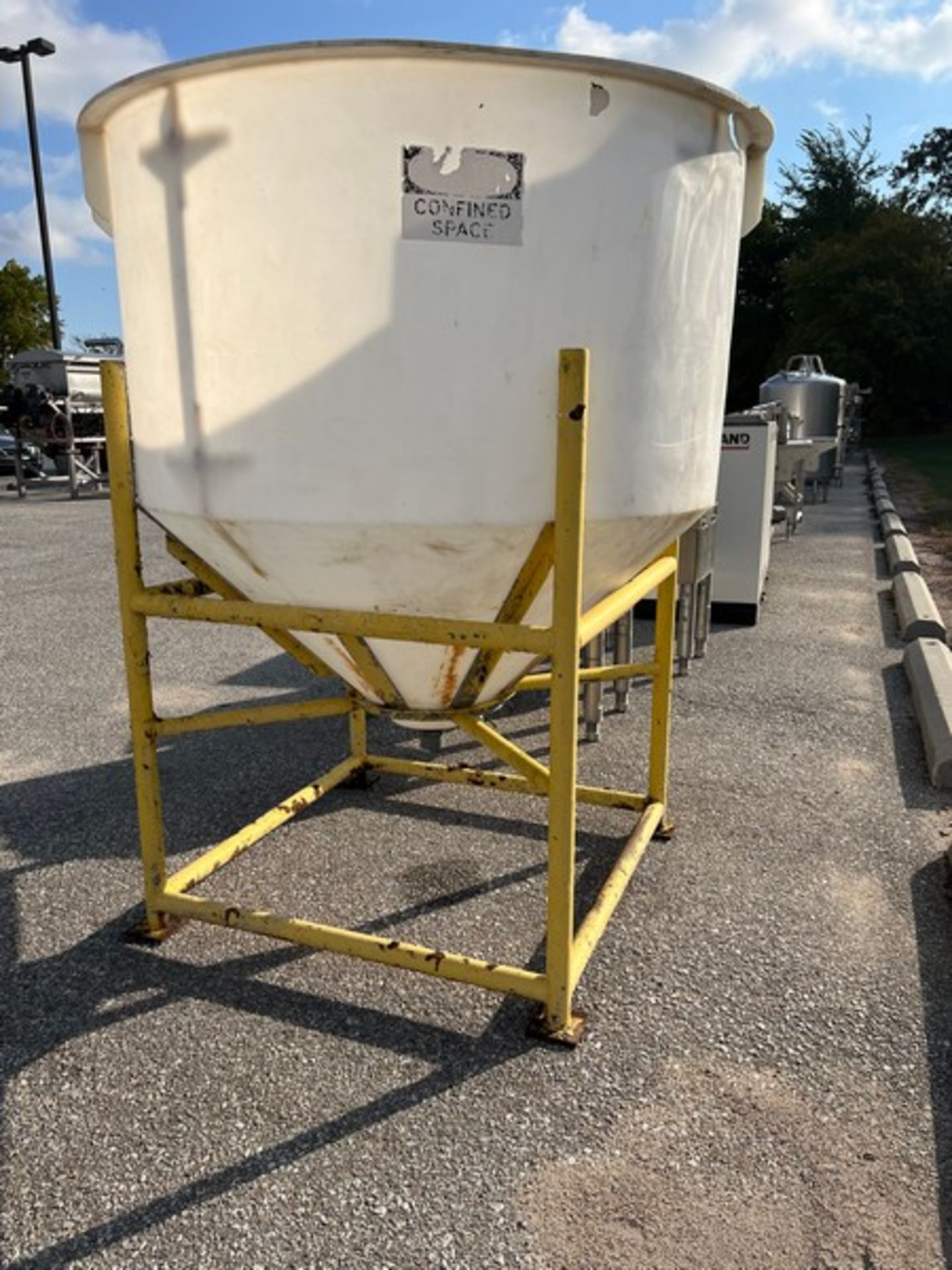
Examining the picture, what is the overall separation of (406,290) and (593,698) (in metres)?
2.66

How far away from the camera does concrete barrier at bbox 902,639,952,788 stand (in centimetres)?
385

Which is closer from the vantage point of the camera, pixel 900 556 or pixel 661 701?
pixel 661 701

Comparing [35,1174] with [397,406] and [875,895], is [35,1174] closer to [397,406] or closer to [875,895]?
[397,406]

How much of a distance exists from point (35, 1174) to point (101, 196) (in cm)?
236

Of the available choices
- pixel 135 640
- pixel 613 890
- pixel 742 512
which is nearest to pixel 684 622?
pixel 742 512

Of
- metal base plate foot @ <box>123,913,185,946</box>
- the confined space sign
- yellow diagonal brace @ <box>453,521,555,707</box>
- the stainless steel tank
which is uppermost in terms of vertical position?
the confined space sign

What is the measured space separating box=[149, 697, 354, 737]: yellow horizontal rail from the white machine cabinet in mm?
3663

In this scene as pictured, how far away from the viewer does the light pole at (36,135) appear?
1700cm

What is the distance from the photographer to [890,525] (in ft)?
34.1

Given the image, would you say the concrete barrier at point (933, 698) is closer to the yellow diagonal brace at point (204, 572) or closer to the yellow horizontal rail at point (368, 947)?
the yellow horizontal rail at point (368, 947)

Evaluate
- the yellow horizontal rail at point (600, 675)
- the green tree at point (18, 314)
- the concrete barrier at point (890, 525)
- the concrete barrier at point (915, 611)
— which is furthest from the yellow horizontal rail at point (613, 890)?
the green tree at point (18, 314)

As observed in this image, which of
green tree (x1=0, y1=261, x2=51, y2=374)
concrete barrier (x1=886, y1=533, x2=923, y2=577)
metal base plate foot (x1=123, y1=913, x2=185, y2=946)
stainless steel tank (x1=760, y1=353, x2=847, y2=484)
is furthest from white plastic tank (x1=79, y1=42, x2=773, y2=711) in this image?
green tree (x1=0, y1=261, x2=51, y2=374)

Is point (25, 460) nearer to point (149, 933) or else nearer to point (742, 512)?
point (742, 512)

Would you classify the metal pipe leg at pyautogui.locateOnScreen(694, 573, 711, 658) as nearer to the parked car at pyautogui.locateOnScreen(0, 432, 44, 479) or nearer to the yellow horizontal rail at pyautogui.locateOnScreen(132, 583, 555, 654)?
the yellow horizontal rail at pyautogui.locateOnScreen(132, 583, 555, 654)
